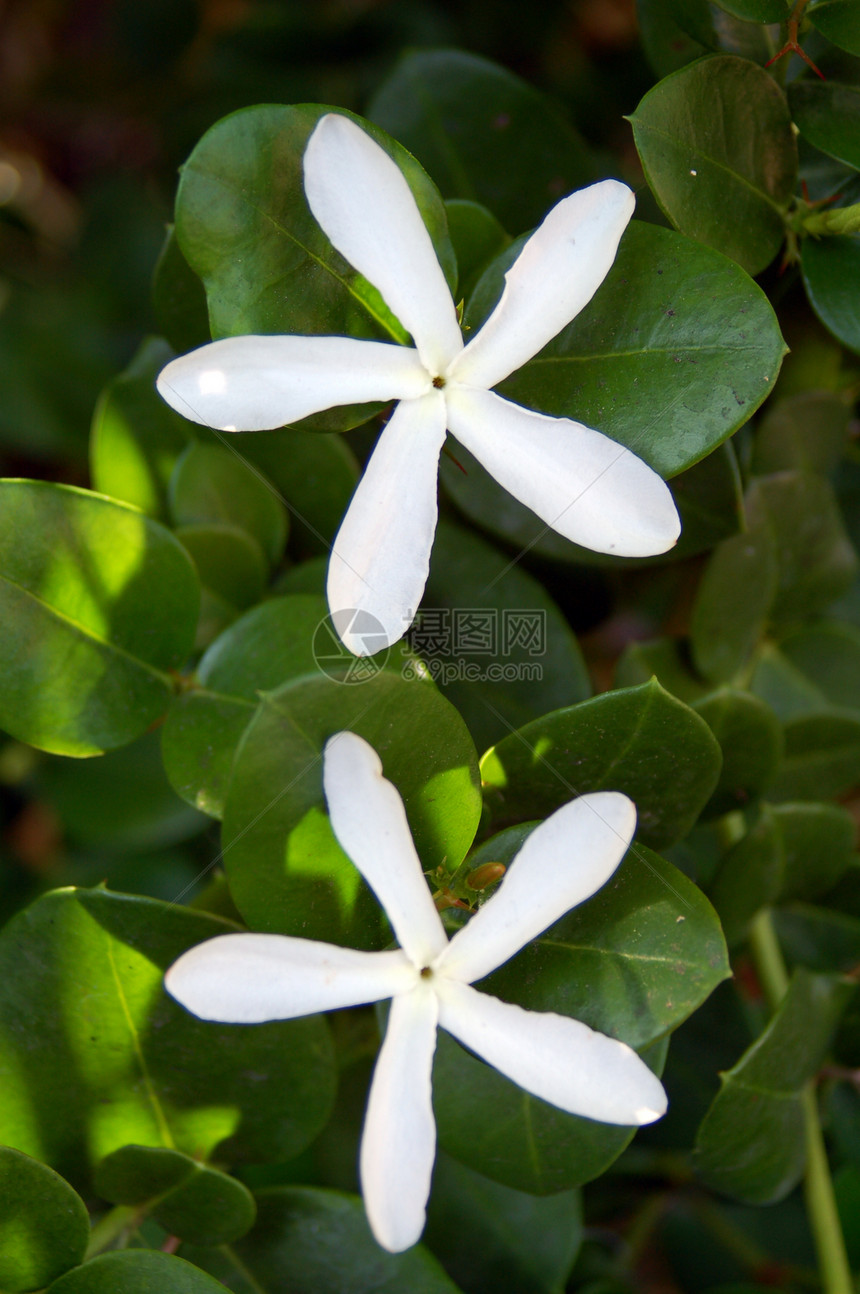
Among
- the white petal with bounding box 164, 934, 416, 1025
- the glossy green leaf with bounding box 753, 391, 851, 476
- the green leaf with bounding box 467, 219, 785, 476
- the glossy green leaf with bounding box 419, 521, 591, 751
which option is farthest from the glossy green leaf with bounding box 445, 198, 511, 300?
the white petal with bounding box 164, 934, 416, 1025

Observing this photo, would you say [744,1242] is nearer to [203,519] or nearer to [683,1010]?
[683,1010]

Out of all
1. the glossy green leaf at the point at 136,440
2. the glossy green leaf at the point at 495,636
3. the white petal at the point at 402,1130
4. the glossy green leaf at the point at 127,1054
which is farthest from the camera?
the glossy green leaf at the point at 136,440

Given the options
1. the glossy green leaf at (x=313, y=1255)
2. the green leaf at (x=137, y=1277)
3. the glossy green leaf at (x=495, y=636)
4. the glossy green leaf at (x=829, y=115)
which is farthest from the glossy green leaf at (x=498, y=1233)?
the glossy green leaf at (x=829, y=115)

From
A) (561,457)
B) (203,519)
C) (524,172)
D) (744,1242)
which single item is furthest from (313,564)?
(744,1242)

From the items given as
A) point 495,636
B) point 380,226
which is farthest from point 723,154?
point 495,636

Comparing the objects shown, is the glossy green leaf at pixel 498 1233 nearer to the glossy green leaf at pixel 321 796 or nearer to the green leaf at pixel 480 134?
the glossy green leaf at pixel 321 796

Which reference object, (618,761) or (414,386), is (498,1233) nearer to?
(618,761)
